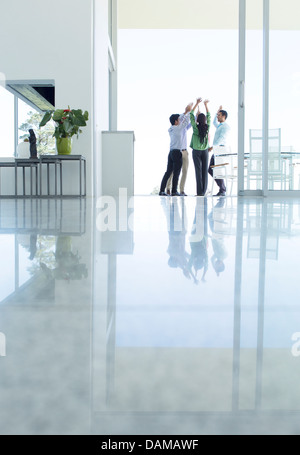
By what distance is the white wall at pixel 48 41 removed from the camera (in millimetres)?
6227

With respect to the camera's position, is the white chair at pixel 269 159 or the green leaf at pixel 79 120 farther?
the white chair at pixel 269 159

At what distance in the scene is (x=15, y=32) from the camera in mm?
6227

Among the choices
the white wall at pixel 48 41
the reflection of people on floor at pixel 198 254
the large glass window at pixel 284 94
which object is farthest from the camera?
the large glass window at pixel 284 94

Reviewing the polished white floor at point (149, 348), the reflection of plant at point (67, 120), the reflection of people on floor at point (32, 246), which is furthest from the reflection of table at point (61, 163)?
the polished white floor at point (149, 348)

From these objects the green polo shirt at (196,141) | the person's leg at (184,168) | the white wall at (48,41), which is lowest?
the person's leg at (184,168)

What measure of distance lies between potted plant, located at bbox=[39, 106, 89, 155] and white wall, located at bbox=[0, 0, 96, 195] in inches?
22.0

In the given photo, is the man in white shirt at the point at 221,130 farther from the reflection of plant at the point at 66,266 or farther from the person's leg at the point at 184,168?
the reflection of plant at the point at 66,266

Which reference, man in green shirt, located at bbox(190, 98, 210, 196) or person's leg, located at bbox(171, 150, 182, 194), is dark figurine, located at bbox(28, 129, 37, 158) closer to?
person's leg, located at bbox(171, 150, 182, 194)

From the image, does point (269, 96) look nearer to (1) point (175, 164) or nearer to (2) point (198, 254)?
(1) point (175, 164)

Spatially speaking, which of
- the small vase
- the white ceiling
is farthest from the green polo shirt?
the white ceiling

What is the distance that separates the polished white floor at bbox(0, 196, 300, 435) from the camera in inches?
11.7

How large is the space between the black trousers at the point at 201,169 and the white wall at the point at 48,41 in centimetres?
192

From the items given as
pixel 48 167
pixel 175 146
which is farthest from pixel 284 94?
pixel 48 167

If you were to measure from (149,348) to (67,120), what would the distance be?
5694mm
